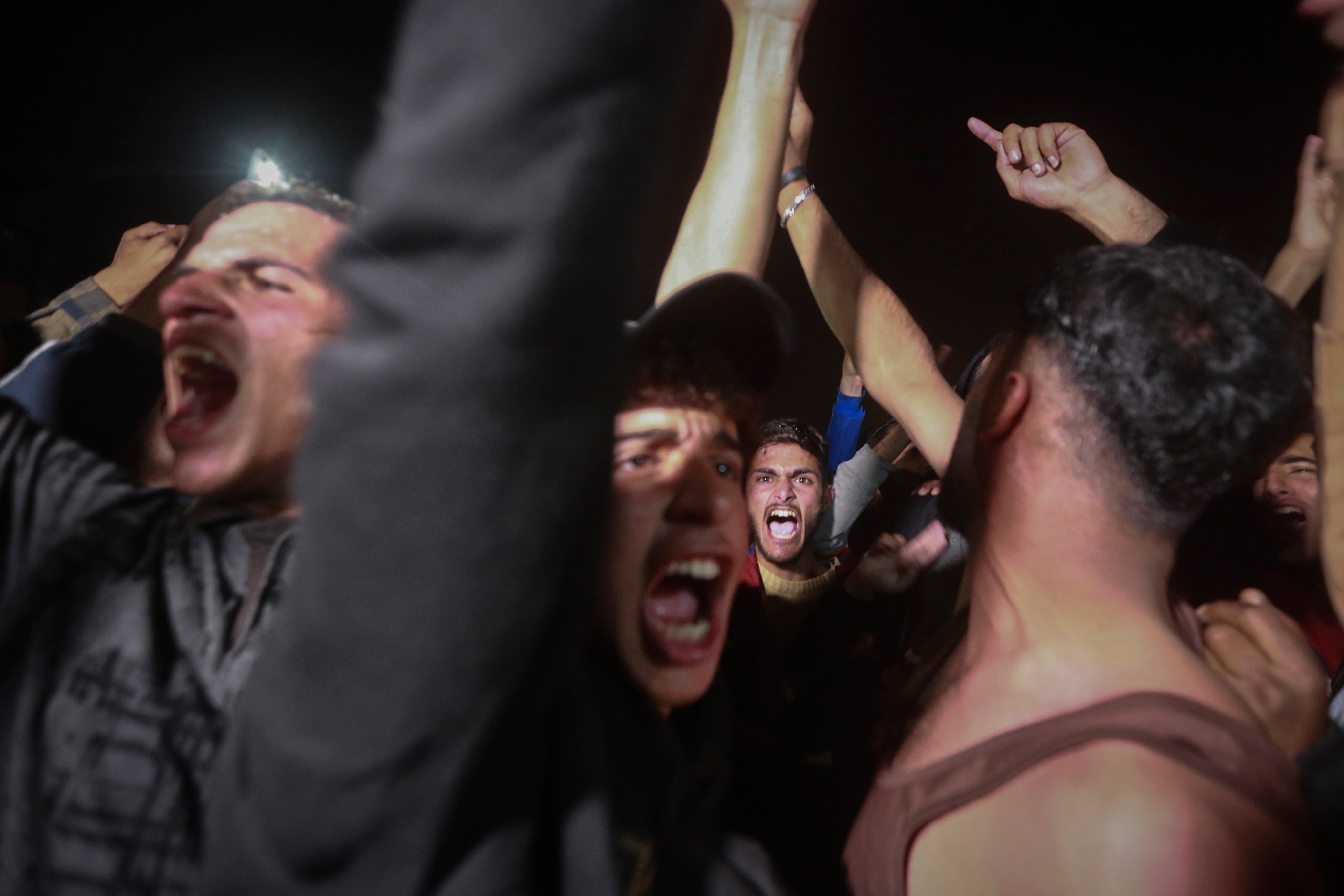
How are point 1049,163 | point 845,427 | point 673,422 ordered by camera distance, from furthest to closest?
point 845,427 → point 1049,163 → point 673,422

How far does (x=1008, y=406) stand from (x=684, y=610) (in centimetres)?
78

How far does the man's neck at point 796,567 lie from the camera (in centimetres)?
260

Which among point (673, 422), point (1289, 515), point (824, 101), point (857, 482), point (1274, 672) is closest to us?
point (673, 422)

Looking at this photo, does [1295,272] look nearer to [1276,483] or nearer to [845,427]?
[1276,483]

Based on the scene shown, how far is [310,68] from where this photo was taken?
80.3 inches

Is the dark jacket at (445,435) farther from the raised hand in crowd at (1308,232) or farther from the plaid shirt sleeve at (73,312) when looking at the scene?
the raised hand in crowd at (1308,232)

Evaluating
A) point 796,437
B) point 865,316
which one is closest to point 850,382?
point 796,437

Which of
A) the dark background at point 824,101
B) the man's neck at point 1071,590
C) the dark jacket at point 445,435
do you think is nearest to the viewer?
the dark jacket at point 445,435

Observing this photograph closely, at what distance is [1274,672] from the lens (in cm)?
118

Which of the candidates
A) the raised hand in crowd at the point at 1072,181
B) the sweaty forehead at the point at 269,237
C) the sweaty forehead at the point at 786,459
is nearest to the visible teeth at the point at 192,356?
the sweaty forehead at the point at 269,237

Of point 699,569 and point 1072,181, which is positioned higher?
point 1072,181

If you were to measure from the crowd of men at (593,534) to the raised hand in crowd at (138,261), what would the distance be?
0.01 meters

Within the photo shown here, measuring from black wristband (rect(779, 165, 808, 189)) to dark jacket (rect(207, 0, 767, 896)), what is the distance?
1362 mm

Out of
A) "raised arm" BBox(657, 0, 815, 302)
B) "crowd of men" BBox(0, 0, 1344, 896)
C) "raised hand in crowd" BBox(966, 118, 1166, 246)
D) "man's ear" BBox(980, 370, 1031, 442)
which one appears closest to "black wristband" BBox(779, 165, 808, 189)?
"crowd of men" BBox(0, 0, 1344, 896)
